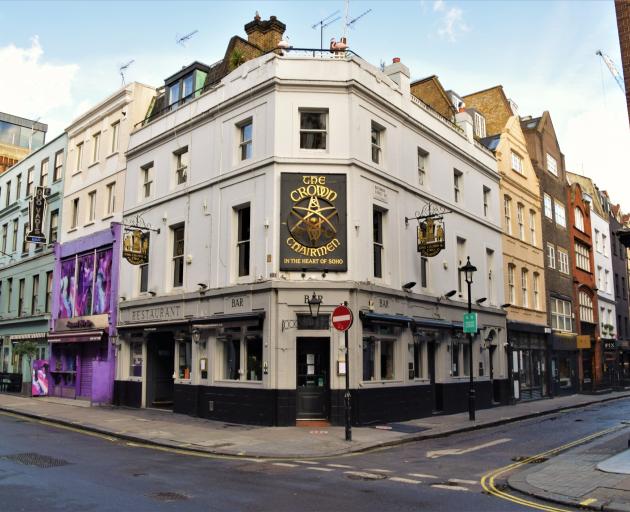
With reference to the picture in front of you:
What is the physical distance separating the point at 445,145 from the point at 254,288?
11340mm

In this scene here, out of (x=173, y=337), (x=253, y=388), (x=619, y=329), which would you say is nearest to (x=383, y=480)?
(x=253, y=388)

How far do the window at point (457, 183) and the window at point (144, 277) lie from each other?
13.5 m

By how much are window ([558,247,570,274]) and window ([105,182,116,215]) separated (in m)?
26.0

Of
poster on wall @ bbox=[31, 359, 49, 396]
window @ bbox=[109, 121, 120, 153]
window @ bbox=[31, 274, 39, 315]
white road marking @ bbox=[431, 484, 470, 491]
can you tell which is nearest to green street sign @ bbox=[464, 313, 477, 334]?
white road marking @ bbox=[431, 484, 470, 491]

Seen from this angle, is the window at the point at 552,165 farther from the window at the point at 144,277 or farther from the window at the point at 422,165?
the window at the point at 144,277

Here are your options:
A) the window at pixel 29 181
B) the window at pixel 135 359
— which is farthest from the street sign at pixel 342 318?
the window at pixel 29 181

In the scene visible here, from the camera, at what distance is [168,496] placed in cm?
867

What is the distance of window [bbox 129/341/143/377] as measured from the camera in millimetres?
23516

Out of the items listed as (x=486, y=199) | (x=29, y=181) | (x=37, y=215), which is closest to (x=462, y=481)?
(x=486, y=199)

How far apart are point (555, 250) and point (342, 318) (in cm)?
2478

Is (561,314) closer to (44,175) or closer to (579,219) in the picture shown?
(579,219)

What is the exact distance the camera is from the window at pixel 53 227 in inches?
1201

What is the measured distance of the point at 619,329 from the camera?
4516 cm

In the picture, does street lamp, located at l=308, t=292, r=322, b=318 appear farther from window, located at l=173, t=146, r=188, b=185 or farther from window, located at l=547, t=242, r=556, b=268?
window, located at l=547, t=242, r=556, b=268
